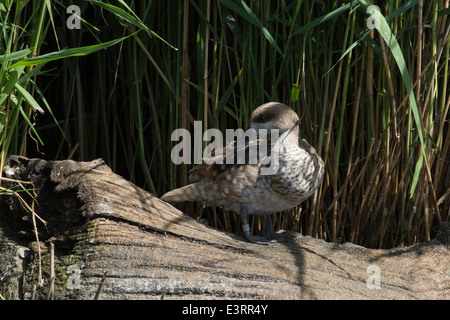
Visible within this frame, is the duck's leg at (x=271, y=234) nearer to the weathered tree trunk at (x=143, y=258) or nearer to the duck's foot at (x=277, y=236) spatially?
the duck's foot at (x=277, y=236)

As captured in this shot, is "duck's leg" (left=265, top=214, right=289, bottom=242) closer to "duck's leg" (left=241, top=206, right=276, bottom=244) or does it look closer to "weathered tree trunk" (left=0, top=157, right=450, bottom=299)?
"duck's leg" (left=241, top=206, right=276, bottom=244)

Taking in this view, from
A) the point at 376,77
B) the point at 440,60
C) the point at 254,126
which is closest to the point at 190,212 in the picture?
the point at 254,126

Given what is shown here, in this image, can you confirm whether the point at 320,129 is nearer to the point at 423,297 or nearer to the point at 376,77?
the point at 376,77

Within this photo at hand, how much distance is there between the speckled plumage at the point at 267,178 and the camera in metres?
2.28

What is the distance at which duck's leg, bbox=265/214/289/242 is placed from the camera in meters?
2.39

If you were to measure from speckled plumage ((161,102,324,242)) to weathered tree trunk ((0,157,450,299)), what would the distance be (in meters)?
0.19

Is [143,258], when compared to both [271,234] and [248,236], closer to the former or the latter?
[248,236]

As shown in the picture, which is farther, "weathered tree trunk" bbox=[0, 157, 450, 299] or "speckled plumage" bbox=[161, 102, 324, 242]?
"speckled plumage" bbox=[161, 102, 324, 242]

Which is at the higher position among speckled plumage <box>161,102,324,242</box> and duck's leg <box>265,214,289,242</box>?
speckled plumage <box>161,102,324,242</box>

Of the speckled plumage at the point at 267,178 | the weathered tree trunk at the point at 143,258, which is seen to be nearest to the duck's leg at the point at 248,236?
the speckled plumage at the point at 267,178

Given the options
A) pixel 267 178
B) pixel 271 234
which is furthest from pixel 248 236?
pixel 267 178

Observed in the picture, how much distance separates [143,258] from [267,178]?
63 cm

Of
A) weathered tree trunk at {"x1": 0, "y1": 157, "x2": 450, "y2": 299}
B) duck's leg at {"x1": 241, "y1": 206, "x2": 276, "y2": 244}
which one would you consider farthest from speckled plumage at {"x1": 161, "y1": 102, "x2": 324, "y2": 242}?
weathered tree trunk at {"x1": 0, "y1": 157, "x2": 450, "y2": 299}

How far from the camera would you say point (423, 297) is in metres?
2.09
